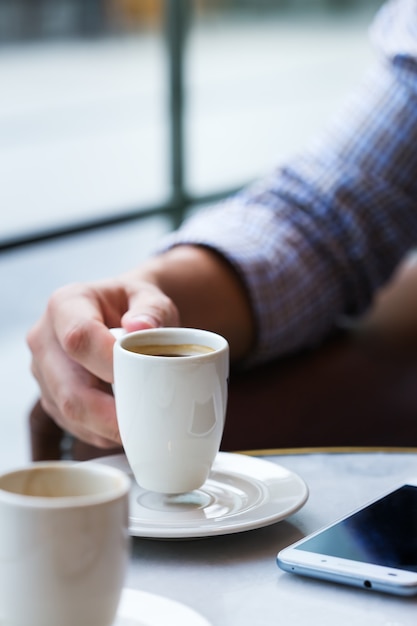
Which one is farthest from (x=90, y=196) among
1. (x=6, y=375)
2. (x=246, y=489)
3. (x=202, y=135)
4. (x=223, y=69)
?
(x=223, y=69)

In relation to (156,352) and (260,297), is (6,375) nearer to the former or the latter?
(260,297)

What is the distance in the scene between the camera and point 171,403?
0.60 m

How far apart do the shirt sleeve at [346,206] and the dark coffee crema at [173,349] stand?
18.6 inches

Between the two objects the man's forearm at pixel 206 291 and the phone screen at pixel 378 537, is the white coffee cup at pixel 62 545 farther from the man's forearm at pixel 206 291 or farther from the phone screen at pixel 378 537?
the man's forearm at pixel 206 291

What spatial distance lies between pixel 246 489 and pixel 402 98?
69 cm

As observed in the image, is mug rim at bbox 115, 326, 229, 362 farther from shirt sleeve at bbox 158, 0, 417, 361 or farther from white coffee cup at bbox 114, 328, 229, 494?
shirt sleeve at bbox 158, 0, 417, 361

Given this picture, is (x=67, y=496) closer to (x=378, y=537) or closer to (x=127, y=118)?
(x=378, y=537)

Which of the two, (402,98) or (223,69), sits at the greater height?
(402,98)

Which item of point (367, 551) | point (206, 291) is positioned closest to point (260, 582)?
point (367, 551)

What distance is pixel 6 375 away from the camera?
241cm

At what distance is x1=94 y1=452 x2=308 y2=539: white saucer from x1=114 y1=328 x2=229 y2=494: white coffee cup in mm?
14

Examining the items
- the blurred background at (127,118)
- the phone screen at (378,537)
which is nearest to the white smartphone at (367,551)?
the phone screen at (378,537)

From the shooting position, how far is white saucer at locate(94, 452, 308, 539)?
593 millimetres

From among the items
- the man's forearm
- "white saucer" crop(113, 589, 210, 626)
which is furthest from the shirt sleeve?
"white saucer" crop(113, 589, 210, 626)
